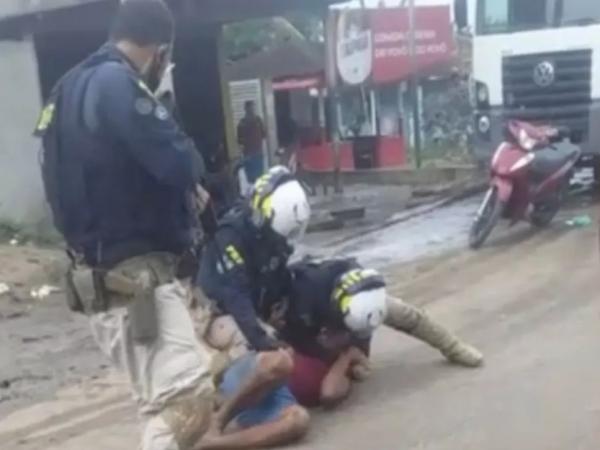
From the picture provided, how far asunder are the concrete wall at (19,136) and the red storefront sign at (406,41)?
13385 millimetres

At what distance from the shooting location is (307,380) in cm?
603

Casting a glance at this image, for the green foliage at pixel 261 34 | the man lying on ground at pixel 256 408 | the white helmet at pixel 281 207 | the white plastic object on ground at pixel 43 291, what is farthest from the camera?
the green foliage at pixel 261 34

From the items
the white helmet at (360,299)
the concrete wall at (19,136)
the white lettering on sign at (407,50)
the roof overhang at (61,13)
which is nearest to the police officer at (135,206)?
the white helmet at (360,299)

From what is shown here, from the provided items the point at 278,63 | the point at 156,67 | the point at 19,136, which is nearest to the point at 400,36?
the point at 278,63

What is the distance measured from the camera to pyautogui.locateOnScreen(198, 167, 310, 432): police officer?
5.51m

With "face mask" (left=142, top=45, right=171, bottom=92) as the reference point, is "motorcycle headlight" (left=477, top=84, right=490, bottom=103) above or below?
below

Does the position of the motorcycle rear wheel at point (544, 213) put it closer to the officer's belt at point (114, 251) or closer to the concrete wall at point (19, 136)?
the concrete wall at point (19, 136)

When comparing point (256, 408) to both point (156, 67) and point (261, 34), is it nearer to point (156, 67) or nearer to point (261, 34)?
point (156, 67)

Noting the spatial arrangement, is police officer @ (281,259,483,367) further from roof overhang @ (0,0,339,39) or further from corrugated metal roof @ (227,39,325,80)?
corrugated metal roof @ (227,39,325,80)

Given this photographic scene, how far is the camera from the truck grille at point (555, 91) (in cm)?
1360

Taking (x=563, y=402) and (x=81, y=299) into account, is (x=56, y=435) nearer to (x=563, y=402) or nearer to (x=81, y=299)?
(x=81, y=299)

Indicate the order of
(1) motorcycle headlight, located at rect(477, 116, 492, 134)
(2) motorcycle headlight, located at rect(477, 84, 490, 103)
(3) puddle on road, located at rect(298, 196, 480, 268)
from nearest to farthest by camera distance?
(3) puddle on road, located at rect(298, 196, 480, 268) → (1) motorcycle headlight, located at rect(477, 116, 492, 134) → (2) motorcycle headlight, located at rect(477, 84, 490, 103)

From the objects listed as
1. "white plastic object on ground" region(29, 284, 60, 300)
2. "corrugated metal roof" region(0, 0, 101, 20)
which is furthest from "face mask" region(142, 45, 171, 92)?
"corrugated metal roof" region(0, 0, 101, 20)

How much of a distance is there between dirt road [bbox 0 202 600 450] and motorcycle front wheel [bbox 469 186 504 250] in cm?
202
